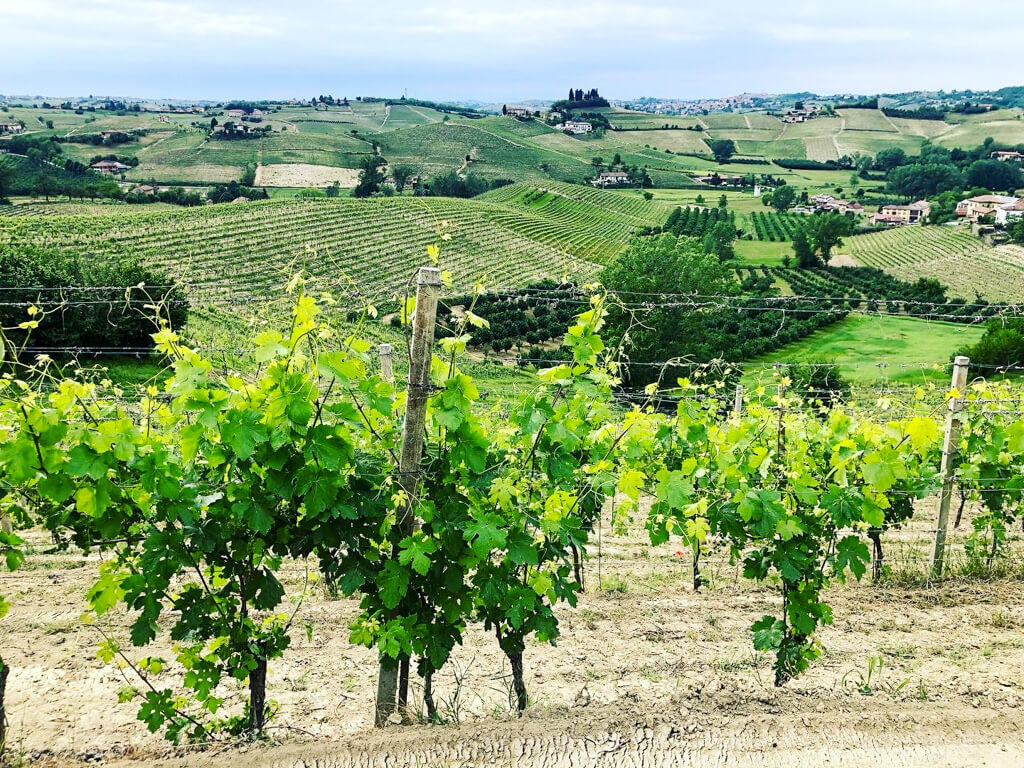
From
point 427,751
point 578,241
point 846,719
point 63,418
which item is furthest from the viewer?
point 578,241

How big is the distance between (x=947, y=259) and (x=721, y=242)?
22213mm

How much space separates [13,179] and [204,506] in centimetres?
9393

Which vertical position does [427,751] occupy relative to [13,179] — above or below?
below

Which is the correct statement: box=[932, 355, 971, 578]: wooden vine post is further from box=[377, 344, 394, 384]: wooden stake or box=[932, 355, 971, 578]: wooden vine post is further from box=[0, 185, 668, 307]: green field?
box=[0, 185, 668, 307]: green field

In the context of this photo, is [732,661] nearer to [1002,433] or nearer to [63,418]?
[1002,433]

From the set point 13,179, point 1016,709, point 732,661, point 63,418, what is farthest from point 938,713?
point 13,179

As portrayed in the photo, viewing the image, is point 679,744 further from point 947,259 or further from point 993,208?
point 993,208

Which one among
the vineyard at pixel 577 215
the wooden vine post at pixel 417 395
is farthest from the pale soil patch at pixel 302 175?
the wooden vine post at pixel 417 395

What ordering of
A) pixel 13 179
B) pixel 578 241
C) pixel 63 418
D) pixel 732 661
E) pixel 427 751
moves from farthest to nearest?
pixel 13 179 < pixel 578 241 < pixel 732 661 < pixel 427 751 < pixel 63 418

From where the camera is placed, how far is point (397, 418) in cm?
403

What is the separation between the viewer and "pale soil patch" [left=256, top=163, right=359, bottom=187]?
3684 inches

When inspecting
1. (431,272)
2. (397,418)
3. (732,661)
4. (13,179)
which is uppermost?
(13,179)

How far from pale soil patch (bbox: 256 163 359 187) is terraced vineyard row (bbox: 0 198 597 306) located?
26.9m

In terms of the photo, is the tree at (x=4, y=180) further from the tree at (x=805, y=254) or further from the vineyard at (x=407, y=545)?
the vineyard at (x=407, y=545)
